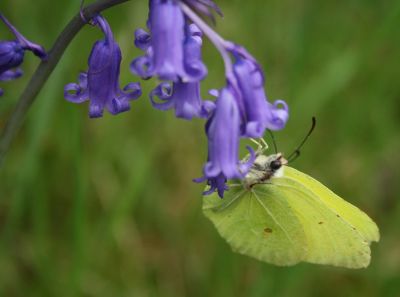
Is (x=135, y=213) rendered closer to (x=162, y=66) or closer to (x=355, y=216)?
(x=355, y=216)

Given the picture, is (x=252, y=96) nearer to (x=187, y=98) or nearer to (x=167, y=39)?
(x=187, y=98)

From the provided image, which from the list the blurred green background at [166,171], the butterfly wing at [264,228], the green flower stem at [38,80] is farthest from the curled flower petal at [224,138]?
the blurred green background at [166,171]

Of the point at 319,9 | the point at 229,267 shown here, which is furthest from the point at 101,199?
the point at 319,9

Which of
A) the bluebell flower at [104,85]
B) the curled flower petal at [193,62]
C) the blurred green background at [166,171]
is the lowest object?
the blurred green background at [166,171]

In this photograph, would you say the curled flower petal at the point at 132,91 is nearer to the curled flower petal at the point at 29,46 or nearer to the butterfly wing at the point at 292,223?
the curled flower petal at the point at 29,46

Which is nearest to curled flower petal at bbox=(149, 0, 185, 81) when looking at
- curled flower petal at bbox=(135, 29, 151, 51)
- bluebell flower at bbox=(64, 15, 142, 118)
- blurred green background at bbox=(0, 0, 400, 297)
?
curled flower petal at bbox=(135, 29, 151, 51)

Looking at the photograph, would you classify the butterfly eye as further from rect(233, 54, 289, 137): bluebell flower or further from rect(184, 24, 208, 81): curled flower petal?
rect(184, 24, 208, 81): curled flower petal

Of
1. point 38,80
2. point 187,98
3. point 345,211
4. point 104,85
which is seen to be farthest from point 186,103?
point 345,211
